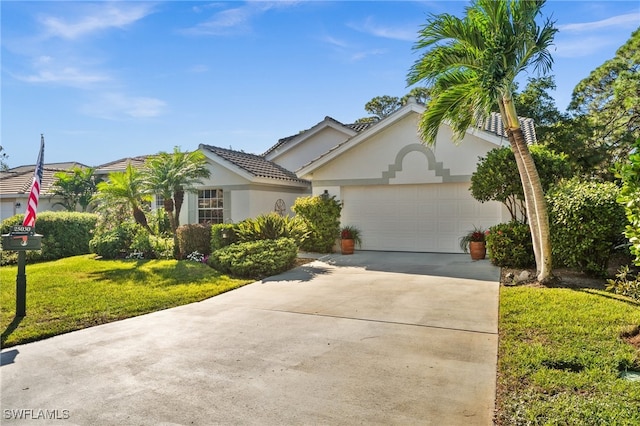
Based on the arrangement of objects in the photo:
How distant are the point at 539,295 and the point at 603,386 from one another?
3.85m

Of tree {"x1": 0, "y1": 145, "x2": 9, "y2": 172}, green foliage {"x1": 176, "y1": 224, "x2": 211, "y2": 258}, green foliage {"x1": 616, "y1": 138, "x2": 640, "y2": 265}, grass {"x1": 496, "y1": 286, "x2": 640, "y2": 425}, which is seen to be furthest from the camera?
tree {"x1": 0, "y1": 145, "x2": 9, "y2": 172}

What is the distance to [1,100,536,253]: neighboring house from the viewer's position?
13305 mm

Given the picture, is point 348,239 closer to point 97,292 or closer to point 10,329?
point 97,292

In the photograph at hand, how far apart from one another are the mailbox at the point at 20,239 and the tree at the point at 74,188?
16.6m

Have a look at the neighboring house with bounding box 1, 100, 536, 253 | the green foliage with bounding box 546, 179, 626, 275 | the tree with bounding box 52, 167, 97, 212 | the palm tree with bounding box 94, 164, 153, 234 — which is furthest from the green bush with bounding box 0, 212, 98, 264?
the green foliage with bounding box 546, 179, 626, 275

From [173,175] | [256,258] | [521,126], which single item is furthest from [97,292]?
[521,126]

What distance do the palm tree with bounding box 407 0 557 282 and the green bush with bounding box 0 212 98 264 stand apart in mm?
13985

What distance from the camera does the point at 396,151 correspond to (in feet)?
46.7

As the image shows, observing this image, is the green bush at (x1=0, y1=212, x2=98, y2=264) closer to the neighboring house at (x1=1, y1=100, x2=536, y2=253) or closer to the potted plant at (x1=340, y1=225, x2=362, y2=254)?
the neighboring house at (x1=1, y1=100, x2=536, y2=253)

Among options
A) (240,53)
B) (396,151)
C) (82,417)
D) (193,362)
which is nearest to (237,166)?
(240,53)

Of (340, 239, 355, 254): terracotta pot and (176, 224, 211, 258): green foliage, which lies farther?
(340, 239, 355, 254): terracotta pot

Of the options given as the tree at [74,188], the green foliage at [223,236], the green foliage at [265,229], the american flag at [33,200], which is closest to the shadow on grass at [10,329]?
the american flag at [33,200]

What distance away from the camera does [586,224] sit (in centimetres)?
812

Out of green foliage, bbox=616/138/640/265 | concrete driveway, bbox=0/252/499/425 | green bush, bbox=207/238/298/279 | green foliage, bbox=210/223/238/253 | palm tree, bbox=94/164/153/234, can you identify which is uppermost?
palm tree, bbox=94/164/153/234
